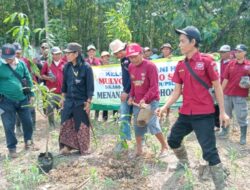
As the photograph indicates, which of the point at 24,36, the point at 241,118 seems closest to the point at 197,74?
the point at 24,36

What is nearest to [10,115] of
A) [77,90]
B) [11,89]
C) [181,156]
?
[11,89]

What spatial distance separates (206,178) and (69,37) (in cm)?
1712

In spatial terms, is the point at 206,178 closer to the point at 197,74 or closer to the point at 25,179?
the point at 197,74

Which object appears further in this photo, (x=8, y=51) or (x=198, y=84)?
(x=8, y=51)

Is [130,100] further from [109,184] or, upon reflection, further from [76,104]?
[109,184]

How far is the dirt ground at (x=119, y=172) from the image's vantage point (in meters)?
4.45

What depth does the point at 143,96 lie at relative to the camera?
5.11m

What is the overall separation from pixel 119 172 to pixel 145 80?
→ 1263mm

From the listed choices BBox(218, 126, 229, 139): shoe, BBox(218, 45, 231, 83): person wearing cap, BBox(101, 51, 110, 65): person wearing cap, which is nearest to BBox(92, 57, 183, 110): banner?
BBox(101, 51, 110, 65): person wearing cap

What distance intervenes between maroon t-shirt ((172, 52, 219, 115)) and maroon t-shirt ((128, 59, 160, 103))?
2.52 feet

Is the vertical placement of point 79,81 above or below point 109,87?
above

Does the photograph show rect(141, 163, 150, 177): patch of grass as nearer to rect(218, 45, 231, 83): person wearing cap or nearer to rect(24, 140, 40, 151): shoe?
rect(24, 140, 40, 151): shoe

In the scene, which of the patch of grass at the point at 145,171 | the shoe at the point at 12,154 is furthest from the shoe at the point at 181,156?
the shoe at the point at 12,154

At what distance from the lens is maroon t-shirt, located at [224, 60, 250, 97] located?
20.3 ft
